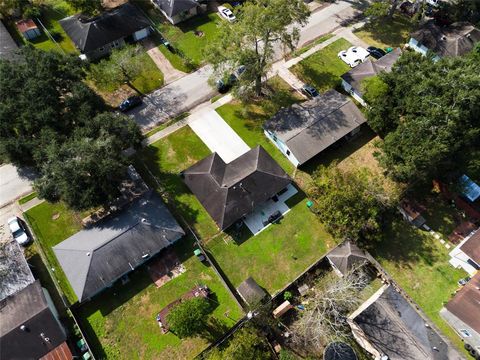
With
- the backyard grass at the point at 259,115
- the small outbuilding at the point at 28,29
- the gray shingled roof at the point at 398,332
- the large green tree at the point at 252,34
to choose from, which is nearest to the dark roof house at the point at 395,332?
the gray shingled roof at the point at 398,332

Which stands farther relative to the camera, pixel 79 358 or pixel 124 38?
pixel 124 38

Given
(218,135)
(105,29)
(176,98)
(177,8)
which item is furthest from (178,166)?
(177,8)

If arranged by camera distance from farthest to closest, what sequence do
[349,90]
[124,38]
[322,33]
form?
1. [322,33]
2. [124,38]
3. [349,90]

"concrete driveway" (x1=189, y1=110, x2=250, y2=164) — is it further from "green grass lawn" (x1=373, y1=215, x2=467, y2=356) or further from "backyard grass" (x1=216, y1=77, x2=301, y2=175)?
"green grass lawn" (x1=373, y1=215, x2=467, y2=356)

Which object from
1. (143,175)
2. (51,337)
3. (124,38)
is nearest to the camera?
(51,337)

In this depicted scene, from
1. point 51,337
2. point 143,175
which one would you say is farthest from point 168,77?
point 51,337

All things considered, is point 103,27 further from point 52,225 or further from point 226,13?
point 52,225

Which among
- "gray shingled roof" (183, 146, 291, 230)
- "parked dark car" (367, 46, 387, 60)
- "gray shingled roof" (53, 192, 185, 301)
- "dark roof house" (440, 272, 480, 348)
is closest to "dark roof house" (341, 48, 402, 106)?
"parked dark car" (367, 46, 387, 60)

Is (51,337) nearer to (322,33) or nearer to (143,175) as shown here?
(143,175)
